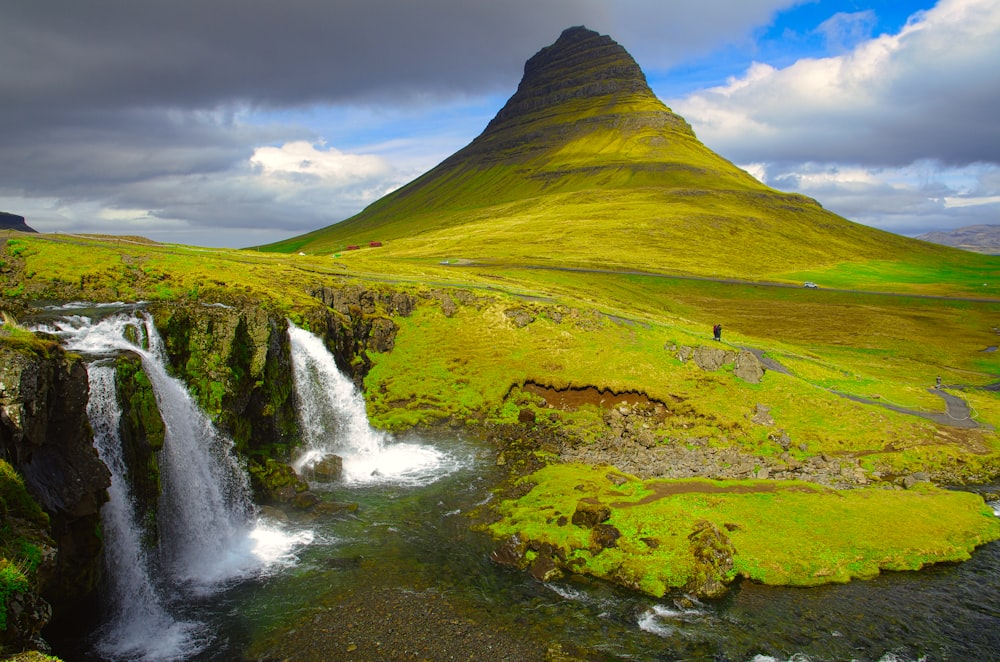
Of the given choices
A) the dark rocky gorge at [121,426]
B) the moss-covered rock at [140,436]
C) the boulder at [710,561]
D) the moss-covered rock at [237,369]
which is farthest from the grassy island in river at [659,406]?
the moss-covered rock at [237,369]

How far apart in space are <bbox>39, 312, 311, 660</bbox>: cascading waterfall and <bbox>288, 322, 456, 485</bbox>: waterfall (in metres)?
8.22

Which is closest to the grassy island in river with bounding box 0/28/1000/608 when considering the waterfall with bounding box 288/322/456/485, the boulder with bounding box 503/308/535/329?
the boulder with bounding box 503/308/535/329

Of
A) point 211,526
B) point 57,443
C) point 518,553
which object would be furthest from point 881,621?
point 57,443

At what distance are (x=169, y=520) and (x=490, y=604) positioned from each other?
17.0 meters

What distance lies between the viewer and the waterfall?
135 ft

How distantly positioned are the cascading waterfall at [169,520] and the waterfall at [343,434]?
27.0 feet

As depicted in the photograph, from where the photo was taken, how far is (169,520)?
96.4ft

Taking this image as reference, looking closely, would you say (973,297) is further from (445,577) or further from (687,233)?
(445,577)

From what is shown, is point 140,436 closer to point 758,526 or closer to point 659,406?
point 758,526

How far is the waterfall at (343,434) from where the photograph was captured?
41281mm

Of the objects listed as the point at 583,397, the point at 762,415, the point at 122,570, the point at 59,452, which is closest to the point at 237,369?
the point at 122,570

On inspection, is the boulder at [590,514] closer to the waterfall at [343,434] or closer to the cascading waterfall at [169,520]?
the waterfall at [343,434]

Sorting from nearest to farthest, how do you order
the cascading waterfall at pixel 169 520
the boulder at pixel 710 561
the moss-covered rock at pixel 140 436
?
the cascading waterfall at pixel 169 520 → the boulder at pixel 710 561 → the moss-covered rock at pixel 140 436

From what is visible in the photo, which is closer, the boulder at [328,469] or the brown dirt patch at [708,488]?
the brown dirt patch at [708,488]
